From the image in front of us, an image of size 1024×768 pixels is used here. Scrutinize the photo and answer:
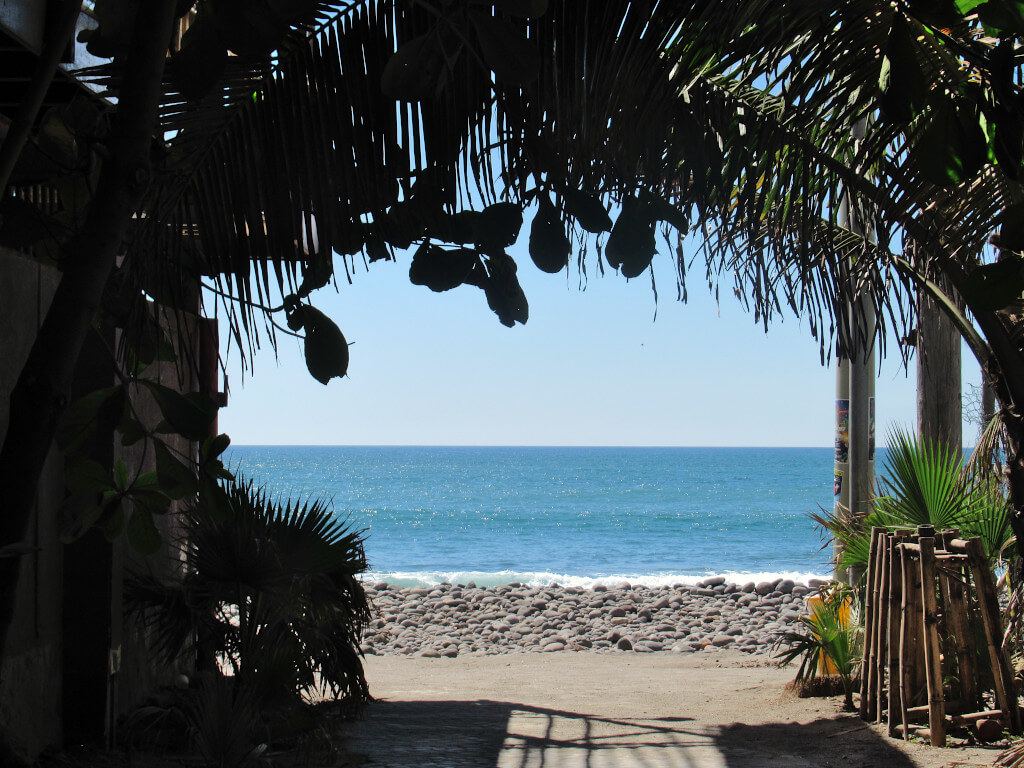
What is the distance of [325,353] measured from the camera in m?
A: 1.67

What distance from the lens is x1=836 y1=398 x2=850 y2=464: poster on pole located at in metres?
8.41

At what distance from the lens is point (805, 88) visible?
8.45ft

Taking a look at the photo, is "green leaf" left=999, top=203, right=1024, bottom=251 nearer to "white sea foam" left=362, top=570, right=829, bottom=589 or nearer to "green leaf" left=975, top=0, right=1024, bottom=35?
"green leaf" left=975, top=0, right=1024, bottom=35

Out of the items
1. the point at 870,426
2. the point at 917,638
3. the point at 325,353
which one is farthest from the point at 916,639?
the point at 325,353

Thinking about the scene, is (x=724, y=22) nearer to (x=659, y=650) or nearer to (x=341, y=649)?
(x=341, y=649)

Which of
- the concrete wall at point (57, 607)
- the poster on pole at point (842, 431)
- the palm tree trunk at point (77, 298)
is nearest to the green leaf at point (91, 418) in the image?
the palm tree trunk at point (77, 298)

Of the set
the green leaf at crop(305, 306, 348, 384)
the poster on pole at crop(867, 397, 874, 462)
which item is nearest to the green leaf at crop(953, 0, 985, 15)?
the green leaf at crop(305, 306, 348, 384)

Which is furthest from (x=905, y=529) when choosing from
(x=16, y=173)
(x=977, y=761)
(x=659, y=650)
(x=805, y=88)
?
(x=659, y=650)

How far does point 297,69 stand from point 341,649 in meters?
4.61

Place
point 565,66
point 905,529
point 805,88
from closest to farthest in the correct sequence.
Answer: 1. point 565,66
2. point 805,88
3. point 905,529

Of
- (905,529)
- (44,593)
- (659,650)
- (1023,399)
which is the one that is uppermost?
(1023,399)

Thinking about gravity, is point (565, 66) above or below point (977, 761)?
above

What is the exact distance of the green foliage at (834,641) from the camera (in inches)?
270

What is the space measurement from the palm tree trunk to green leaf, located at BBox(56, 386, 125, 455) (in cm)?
24
